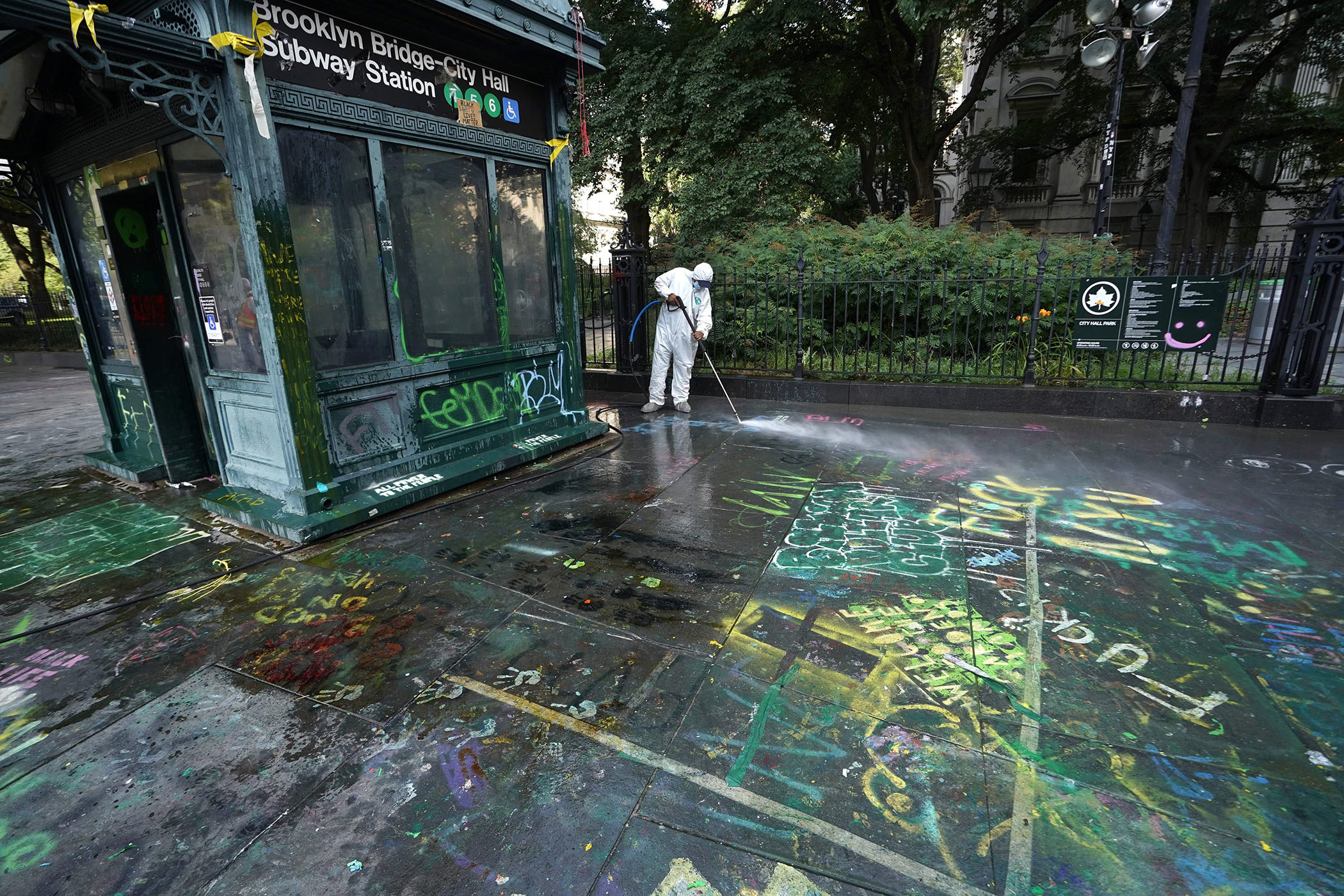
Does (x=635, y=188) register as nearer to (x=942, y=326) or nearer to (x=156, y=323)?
(x=942, y=326)

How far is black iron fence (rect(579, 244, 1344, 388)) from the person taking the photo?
771 centimetres

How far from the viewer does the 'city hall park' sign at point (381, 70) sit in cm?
412

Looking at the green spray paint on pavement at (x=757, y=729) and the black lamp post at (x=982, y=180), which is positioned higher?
the black lamp post at (x=982, y=180)

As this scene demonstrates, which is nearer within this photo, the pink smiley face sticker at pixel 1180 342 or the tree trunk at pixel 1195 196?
the pink smiley face sticker at pixel 1180 342

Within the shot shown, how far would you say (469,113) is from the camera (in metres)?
5.37

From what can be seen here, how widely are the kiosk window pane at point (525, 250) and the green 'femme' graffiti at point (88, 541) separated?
324 centimetres

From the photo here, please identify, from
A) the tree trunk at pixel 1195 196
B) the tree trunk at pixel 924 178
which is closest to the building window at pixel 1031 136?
the tree trunk at pixel 1195 196

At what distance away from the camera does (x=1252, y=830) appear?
203 cm

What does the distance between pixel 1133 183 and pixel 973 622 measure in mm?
27116

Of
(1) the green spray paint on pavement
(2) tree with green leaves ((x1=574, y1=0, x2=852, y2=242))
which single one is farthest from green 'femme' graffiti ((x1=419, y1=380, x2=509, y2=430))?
(2) tree with green leaves ((x1=574, y1=0, x2=852, y2=242))

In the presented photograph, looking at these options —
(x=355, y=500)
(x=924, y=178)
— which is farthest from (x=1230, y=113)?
(x=355, y=500)

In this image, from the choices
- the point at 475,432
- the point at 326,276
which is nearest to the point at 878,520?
the point at 475,432

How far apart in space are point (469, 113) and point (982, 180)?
26553 millimetres

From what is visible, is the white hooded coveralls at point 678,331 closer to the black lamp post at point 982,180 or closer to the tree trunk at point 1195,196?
the tree trunk at point 1195,196
